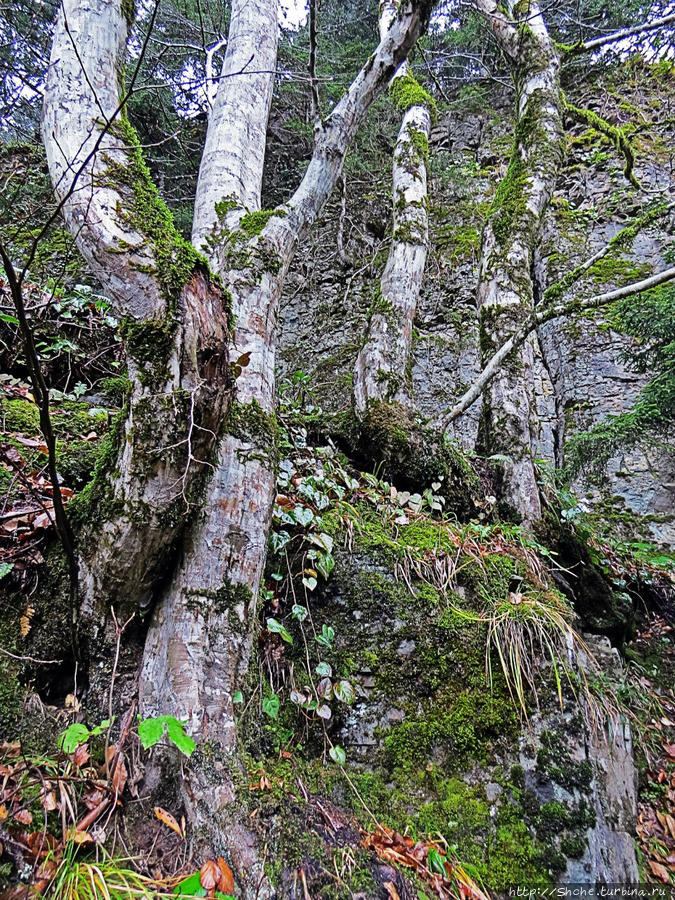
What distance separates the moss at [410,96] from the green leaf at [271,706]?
6299mm

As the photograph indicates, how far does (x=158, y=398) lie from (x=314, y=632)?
1396 millimetres

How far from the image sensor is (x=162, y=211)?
5.97 ft

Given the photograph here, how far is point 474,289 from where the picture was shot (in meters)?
7.04

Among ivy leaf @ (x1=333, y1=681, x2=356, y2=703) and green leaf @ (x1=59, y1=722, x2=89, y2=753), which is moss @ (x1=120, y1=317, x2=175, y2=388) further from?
ivy leaf @ (x1=333, y1=681, x2=356, y2=703)

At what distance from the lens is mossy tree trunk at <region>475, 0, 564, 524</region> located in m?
3.57

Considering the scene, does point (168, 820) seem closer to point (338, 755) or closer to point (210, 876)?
point (210, 876)

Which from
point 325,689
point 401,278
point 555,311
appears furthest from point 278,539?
point 401,278

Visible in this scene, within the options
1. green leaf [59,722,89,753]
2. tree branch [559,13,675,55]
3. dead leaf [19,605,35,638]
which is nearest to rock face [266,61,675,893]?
green leaf [59,722,89,753]

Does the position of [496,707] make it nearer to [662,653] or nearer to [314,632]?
[314,632]

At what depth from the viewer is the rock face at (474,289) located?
5.92m

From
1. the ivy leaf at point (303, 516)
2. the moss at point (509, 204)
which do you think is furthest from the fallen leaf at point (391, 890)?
the moss at point (509, 204)

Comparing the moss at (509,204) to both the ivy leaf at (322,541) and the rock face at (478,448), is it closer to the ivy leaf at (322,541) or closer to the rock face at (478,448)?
the rock face at (478,448)

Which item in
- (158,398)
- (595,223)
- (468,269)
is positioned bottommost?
(158,398)

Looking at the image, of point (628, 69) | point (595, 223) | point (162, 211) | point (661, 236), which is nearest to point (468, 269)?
point (595, 223)
